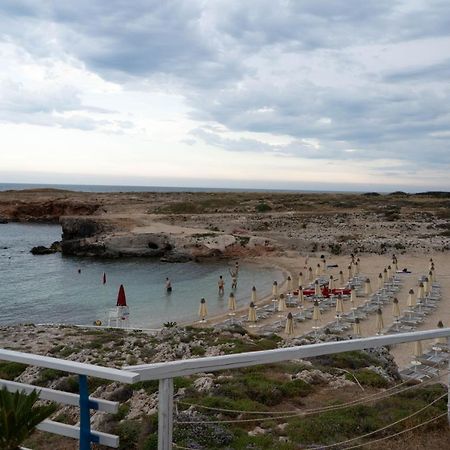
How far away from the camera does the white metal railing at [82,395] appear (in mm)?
3160

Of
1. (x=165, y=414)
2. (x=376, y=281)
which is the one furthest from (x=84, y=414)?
(x=376, y=281)

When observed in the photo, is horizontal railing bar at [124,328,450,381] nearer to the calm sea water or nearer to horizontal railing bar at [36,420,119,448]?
horizontal railing bar at [36,420,119,448]

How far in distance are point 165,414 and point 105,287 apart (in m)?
29.3

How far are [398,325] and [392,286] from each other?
314 inches

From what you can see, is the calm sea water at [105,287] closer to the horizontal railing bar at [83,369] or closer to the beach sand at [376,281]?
the beach sand at [376,281]

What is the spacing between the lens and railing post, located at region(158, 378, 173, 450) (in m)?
3.56

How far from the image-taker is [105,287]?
31.8 meters

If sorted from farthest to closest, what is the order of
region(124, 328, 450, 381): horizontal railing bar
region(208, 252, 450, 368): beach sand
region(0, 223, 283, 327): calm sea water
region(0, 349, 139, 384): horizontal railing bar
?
region(0, 223, 283, 327): calm sea water
region(208, 252, 450, 368): beach sand
region(124, 328, 450, 381): horizontal railing bar
region(0, 349, 139, 384): horizontal railing bar

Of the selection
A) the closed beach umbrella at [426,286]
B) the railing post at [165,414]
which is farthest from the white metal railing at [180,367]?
the closed beach umbrella at [426,286]

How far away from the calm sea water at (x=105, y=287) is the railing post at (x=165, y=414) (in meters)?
18.6

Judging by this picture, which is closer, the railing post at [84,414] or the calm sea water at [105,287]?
the railing post at [84,414]

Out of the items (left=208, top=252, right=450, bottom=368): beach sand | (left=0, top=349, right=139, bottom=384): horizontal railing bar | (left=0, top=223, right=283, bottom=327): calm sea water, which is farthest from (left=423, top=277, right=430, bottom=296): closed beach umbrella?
(left=0, top=349, right=139, bottom=384): horizontal railing bar

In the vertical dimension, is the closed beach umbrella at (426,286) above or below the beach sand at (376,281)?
above

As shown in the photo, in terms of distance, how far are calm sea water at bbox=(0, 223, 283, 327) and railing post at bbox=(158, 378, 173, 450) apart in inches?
733
